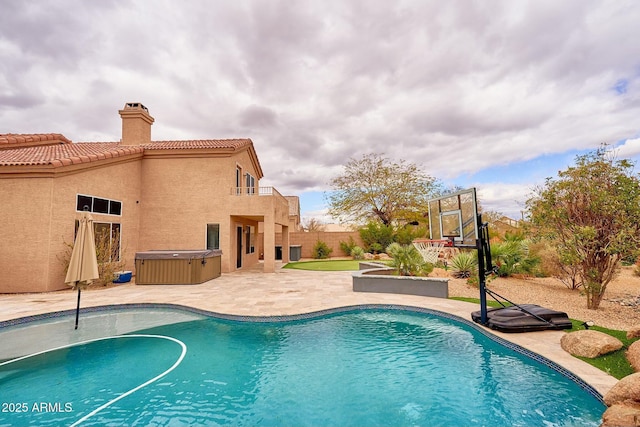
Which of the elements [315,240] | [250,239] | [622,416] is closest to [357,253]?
[315,240]

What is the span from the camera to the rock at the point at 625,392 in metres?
2.97

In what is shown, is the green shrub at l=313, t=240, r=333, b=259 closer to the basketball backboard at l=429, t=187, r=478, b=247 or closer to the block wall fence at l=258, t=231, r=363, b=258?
the block wall fence at l=258, t=231, r=363, b=258

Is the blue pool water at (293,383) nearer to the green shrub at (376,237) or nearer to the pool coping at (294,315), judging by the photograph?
the pool coping at (294,315)

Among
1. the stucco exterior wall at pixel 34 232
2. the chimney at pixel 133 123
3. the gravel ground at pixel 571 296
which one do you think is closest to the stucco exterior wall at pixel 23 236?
the stucco exterior wall at pixel 34 232

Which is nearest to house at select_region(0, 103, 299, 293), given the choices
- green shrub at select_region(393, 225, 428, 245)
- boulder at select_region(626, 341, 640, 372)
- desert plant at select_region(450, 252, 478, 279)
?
desert plant at select_region(450, 252, 478, 279)

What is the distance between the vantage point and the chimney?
16.1 m

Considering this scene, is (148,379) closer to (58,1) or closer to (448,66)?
(58,1)

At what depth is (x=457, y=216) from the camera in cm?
776

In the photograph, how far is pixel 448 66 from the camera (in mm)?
11766

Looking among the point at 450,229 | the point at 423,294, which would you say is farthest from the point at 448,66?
the point at 423,294

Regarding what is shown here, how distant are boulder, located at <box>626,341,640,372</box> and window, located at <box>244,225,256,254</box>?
→ 55.5 ft

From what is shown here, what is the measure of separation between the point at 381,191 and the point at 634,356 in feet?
87.1

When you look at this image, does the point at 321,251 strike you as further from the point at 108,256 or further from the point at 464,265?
the point at 108,256

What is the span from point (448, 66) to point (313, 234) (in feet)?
55.9
